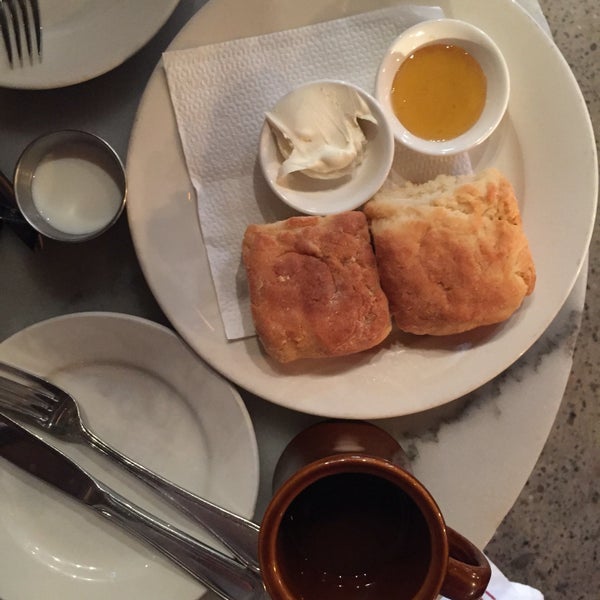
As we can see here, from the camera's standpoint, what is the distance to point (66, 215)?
1303mm

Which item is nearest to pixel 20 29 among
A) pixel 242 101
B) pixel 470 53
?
pixel 242 101

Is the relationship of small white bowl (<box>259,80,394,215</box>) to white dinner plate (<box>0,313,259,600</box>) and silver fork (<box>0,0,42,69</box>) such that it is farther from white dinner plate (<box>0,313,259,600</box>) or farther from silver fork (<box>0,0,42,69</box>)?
silver fork (<box>0,0,42,69</box>)

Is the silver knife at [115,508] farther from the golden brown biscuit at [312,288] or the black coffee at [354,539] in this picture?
the golden brown biscuit at [312,288]

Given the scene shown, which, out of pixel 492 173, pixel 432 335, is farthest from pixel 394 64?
pixel 432 335

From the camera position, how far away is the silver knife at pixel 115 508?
1.25 m

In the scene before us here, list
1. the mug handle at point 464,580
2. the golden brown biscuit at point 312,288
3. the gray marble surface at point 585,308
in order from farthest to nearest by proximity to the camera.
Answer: the gray marble surface at point 585,308
the golden brown biscuit at point 312,288
the mug handle at point 464,580

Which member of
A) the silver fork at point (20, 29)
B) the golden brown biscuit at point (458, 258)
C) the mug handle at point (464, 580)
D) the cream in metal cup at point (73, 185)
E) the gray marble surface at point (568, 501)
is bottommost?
the gray marble surface at point (568, 501)

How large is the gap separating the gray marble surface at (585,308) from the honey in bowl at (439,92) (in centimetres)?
34

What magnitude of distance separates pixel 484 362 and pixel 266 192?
0.54m

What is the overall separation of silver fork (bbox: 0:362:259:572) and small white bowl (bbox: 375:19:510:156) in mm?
785

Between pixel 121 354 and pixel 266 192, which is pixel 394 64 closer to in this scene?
pixel 266 192

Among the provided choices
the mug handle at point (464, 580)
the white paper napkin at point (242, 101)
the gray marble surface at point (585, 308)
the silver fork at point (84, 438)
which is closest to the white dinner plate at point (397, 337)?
the white paper napkin at point (242, 101)

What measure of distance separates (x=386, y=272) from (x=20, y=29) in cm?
85

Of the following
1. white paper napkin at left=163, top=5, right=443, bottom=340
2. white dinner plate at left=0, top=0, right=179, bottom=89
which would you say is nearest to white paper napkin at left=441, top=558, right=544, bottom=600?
white paper napkin at left=163, top=5, right=443, bottom=340
